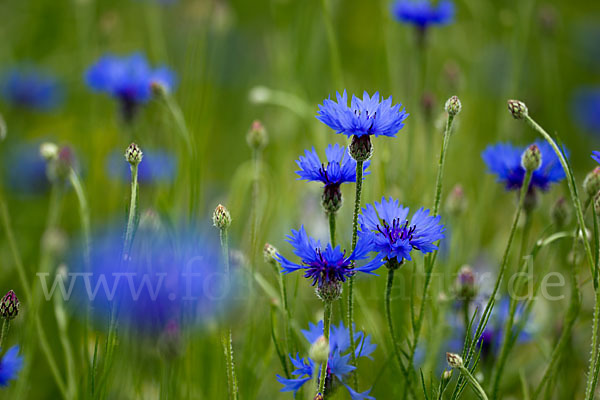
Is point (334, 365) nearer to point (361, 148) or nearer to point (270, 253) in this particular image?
point (270, 253)

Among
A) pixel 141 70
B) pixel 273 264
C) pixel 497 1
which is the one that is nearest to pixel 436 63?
pixel 497 1

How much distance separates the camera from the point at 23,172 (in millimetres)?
2076

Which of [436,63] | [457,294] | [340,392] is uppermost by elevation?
[436,63]

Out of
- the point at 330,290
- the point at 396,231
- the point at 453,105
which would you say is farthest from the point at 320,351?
the point at 453,105

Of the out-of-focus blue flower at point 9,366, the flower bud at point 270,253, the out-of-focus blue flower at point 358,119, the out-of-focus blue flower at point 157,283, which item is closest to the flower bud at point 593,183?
the out-of-focus blue flower at point 358,119

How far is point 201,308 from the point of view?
118 centimetres

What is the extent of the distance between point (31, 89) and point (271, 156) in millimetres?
895

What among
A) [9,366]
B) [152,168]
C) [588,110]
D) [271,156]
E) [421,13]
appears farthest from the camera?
[588,110]

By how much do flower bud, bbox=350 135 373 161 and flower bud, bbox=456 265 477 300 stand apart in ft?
0.98

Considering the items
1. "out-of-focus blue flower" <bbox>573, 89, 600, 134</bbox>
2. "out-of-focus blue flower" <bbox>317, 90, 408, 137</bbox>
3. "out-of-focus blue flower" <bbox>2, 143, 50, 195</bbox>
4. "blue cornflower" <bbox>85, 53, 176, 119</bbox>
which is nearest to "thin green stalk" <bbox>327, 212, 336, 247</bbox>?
"out-of-focus blue flower" <bbox>317, 90, 408, 137</bbox>

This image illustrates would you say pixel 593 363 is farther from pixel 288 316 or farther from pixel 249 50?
pixel 249 50

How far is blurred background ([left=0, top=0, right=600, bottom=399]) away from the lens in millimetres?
1145

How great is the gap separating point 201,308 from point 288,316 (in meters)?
0.37

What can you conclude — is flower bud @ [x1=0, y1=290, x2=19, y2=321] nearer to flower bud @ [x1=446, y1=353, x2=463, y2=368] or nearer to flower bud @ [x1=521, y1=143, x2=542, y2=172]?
flower bud @ [x1=446, y1=353, x2=463, y2=368]
